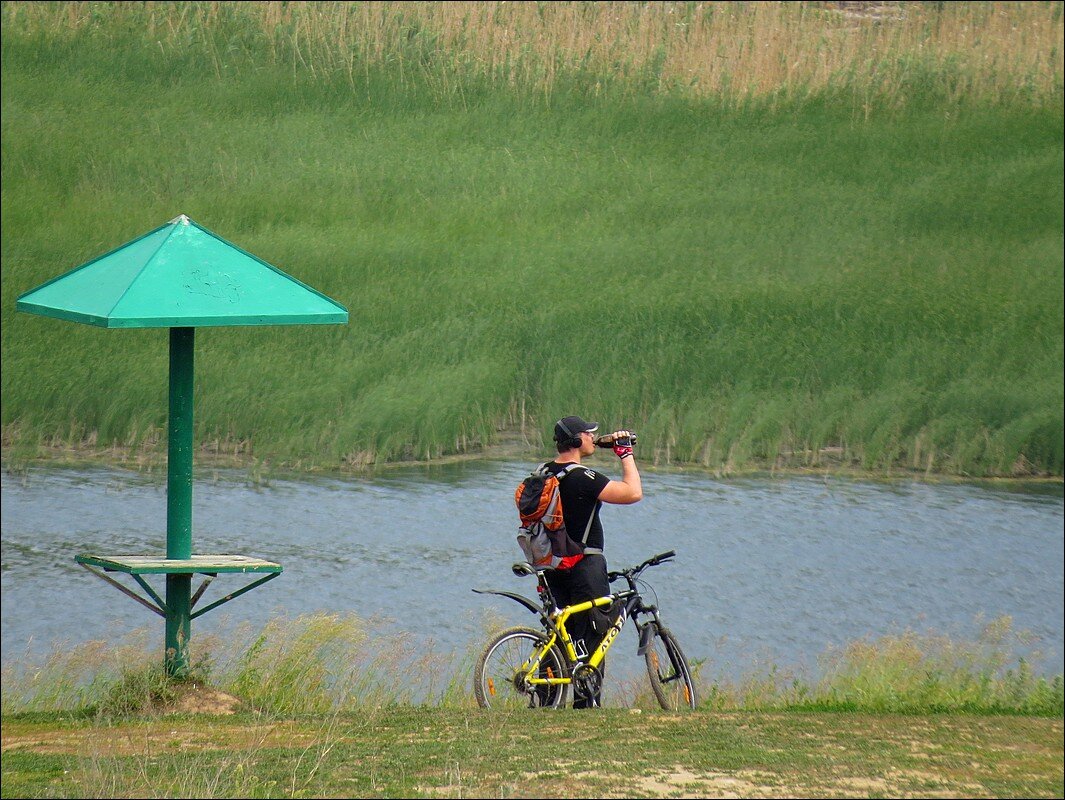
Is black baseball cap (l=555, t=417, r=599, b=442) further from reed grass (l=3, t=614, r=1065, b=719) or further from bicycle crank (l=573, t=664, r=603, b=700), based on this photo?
reed grass (l=3, t=614, r=1065, b=719)

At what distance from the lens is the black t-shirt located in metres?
7.90

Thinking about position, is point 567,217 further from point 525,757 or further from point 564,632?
→ point 525,757

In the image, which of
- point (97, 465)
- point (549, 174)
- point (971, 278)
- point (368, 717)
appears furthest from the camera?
point (549, 174)

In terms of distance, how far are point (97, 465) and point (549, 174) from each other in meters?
9.19

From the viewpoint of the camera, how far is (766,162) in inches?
951

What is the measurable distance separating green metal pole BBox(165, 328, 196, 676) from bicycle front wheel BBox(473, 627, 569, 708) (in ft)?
5.19

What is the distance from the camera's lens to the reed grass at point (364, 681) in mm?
8352

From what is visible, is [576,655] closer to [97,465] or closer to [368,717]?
[368,717]

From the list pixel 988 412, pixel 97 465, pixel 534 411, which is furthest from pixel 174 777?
pixel 988 412

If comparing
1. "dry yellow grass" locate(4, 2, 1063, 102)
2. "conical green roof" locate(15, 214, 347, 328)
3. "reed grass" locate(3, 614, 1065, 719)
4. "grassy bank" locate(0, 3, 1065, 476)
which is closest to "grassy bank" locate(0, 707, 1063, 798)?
"reed grass" locate(3, 614, 1065, 719)

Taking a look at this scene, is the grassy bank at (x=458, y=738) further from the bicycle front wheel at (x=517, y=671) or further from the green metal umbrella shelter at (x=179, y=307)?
the green metal umbrella shelter at (x=179, y=307)

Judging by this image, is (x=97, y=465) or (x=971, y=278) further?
(x=971, y=278)

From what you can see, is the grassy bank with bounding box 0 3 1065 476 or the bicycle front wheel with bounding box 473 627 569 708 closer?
the bicycle front wheel with bounding box 473 627 569 708

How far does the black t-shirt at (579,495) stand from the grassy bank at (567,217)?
32.3ft
